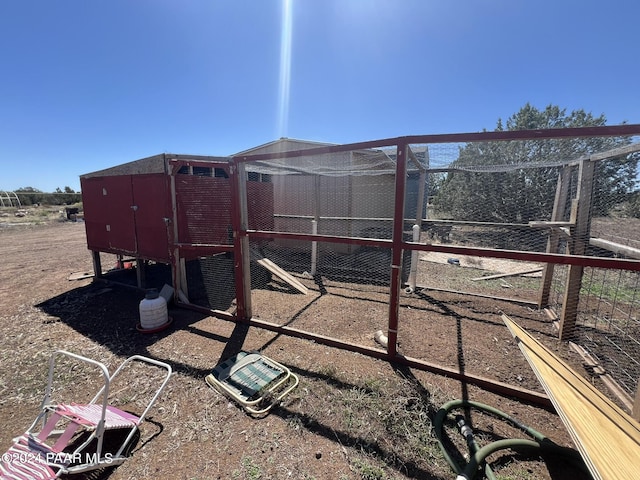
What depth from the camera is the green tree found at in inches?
126

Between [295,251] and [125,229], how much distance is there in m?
→ 4.27

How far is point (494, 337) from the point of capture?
3.48 metres

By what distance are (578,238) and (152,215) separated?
20.1 ft

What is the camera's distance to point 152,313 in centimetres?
368

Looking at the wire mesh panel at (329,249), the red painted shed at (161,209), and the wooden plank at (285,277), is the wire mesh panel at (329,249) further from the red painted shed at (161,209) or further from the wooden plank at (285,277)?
the red painted shed at (161,209)

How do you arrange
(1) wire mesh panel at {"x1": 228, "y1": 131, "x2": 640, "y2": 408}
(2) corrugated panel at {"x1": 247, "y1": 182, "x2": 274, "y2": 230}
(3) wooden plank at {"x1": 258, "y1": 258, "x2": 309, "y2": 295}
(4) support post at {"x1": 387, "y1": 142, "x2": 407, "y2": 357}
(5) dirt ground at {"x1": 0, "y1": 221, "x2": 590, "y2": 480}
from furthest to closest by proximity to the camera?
(2) corrugated panel at {"x1": 247, "y1": 182, "x2": 274, "y2": 230}
(3) wooden plank at {"x1": 258, "y1": 258, "x2": 309, "y2": 295}
(1) wire mesh panel at {"x1": 228, "y1": 131, "x2": 640, "y2": 408}
(4) support post at {"x1": 387, "y1": 142, "x2": 407, "y2": 357}
(5) dirt ground at {"x1": 0, "y1": 221, "x2": 590, "y2": 480}

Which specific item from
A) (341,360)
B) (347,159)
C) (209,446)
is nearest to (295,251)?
(347,159)

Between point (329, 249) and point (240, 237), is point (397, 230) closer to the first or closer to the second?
point (240, 237)

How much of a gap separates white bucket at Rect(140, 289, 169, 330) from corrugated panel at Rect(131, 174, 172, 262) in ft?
3.33

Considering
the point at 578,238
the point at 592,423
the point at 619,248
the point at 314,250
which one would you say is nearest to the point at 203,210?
the point at 314,250

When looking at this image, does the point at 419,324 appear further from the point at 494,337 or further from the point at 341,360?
the point at 341,360

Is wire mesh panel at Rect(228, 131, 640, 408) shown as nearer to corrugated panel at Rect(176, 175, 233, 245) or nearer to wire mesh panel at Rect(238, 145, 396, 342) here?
wire mesh panel at Rect(238, 145, 396, 342)

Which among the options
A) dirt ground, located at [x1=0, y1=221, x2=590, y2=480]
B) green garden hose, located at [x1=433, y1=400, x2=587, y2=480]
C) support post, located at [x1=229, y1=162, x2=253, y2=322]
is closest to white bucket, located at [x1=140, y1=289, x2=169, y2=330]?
dirt ground, located at [x1=0, y1=221, x2=590, y2=480]

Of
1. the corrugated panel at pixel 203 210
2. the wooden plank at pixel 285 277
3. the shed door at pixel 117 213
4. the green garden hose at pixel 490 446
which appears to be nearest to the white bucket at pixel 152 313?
the corrugated panel at pixel 203 210
